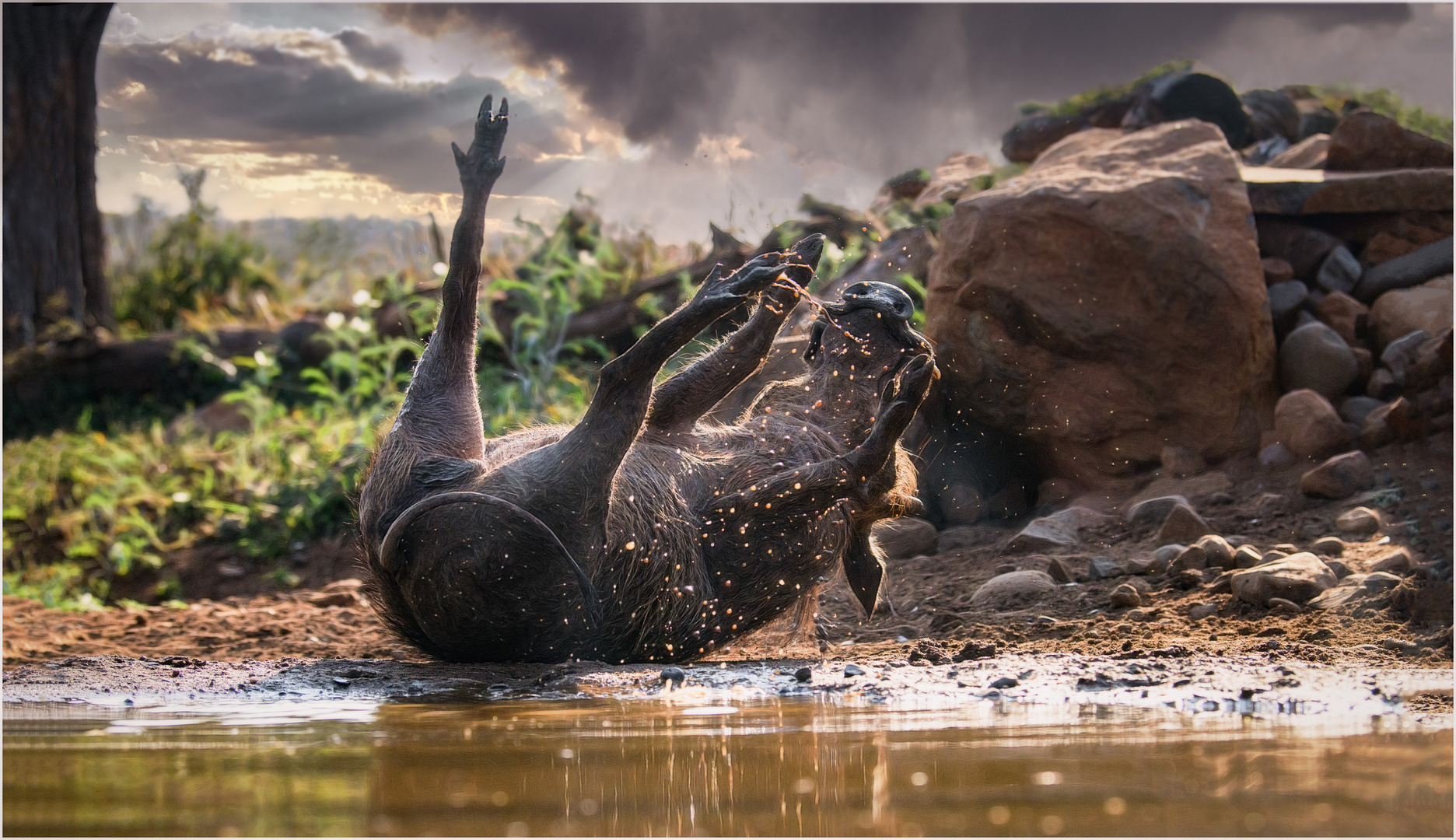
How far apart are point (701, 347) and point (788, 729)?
2735 mm

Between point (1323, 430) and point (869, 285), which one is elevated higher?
point (869, 285)

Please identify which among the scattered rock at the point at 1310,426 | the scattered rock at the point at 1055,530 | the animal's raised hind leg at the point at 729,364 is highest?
the animal's raised hind leg at the point at 729,364

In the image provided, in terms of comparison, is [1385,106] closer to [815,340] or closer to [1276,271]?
[1276,271]

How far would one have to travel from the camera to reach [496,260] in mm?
9547

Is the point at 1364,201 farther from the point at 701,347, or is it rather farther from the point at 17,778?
the point at 17,778

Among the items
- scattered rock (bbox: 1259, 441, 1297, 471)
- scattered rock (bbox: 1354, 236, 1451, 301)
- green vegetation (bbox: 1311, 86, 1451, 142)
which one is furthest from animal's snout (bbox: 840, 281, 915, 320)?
green vegetation (bbox: 1311, 86, 1451, 142)

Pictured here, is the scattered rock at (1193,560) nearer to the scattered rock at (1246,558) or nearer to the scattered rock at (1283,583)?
the scattered rock at (1246,558)

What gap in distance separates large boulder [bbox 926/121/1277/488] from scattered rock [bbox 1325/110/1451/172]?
172cm

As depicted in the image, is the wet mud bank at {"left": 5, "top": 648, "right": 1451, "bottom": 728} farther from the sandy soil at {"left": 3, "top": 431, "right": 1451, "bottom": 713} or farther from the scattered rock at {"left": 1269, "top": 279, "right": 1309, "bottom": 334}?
the scattered rock at {"left": 1269, "top": 279, "right": 1309, "bottom": 334}

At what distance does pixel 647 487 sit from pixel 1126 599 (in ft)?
5.71

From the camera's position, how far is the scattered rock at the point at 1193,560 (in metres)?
4.03

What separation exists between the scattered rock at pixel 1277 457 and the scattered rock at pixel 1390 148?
233cm

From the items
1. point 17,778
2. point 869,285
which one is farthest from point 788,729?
point 869,285

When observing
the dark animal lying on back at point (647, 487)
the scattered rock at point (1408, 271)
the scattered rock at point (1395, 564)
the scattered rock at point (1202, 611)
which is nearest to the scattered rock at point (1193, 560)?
the scattered rock at point (1202, 611)
